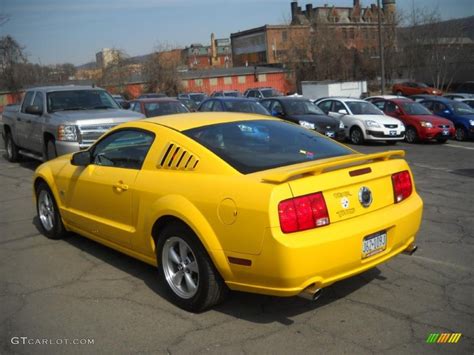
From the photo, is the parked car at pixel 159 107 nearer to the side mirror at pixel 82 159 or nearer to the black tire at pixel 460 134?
the side mirror at pixel 82 159

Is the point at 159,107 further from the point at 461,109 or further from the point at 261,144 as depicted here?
the point at 461,109

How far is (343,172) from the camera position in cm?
392

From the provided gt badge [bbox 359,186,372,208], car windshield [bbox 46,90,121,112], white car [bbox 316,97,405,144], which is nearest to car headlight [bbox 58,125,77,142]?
car windshield [bbox 46,90,121,112]

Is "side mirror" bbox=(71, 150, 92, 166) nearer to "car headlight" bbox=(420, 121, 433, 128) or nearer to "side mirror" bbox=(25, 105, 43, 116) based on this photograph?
"side mirror" bbox=(25, 105, 43, 116)

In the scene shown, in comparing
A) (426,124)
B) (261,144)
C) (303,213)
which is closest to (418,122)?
(426,124)

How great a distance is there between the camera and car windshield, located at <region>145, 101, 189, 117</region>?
14.2 metres

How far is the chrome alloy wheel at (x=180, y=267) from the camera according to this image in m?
4.20

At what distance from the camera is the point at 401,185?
4.36 meters

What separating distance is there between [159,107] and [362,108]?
753 centimetres

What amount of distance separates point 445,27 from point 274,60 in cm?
4717

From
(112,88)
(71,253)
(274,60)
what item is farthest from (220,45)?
(71,253)

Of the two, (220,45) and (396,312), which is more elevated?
(220,45)

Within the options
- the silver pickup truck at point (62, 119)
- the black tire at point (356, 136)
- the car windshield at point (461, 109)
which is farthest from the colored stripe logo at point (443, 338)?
the car windshield at point (461, 109)

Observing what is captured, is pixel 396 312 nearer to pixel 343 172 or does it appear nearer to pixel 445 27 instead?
pixel 343 172
